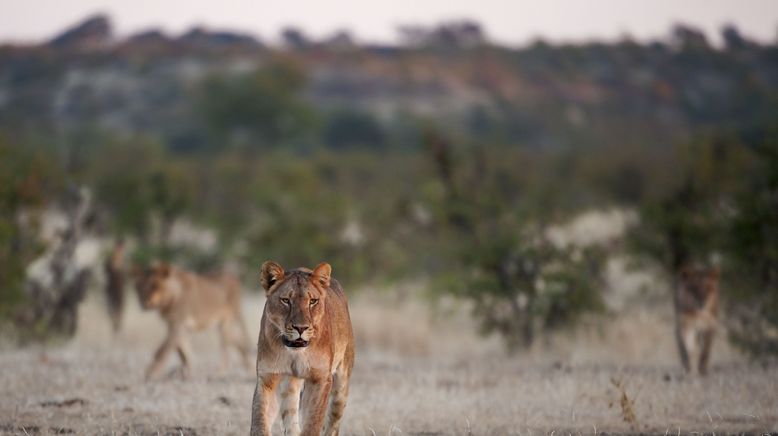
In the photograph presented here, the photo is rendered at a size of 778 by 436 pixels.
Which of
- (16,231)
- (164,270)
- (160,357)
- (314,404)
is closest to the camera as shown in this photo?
(314,404)

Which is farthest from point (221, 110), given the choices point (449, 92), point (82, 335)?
point (82, 335)

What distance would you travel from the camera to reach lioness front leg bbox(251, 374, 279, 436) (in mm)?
6746

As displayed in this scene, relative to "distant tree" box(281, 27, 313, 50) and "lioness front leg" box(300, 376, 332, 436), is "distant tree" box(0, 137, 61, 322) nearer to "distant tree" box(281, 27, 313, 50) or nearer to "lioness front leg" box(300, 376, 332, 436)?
"lioness front leg" box(300, 376, 332, 436)

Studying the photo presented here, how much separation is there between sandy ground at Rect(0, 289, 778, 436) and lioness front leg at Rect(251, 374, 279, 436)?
4.70 feet

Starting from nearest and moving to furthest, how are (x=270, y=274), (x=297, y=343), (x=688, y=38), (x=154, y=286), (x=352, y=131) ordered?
(x=297, y=343)
(x=270, y=274)
(x=154, y=286)
(x=352, y=131)
(x=688, y=38)

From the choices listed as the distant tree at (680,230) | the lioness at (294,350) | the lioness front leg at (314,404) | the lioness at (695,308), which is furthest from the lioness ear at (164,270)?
the distant tree at (680,230)

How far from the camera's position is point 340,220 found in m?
20.1

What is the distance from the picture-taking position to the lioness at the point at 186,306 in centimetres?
1223

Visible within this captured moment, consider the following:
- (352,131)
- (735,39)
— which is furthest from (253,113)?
(735,39)

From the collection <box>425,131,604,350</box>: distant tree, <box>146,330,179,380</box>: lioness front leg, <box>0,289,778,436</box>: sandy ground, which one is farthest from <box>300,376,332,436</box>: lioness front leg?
<box>425,131,604,350</box>: distant tree

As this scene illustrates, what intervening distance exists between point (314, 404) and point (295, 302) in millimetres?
641

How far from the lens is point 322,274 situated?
7137mm

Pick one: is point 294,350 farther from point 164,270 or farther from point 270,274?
point 164,270

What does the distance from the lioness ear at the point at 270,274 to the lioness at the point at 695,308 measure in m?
6.85
